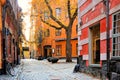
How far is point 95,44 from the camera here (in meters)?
15.6

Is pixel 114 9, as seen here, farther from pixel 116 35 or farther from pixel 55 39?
pixel 55 39

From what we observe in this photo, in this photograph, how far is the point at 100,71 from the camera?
13.7 m

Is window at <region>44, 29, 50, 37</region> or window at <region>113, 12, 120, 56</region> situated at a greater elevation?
window at <region>44, 29, 50, 37</region>

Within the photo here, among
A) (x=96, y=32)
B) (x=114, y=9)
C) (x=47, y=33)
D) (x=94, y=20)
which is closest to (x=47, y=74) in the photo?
(x=96, y=32)

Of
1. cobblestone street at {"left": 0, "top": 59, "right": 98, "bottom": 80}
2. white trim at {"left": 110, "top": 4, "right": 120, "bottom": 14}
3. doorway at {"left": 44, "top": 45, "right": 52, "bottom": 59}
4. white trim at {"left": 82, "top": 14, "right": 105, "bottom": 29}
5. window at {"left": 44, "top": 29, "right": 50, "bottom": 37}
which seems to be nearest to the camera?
white trim at {"left": 110, "top": 4, "right": 120, "bottom": 14}

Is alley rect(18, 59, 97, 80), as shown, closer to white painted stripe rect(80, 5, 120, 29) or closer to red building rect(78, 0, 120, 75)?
red building rect(78, 0, 120, 75)

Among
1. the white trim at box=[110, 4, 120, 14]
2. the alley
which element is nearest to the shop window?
the white trim at box=[110, 4, 120, 14]

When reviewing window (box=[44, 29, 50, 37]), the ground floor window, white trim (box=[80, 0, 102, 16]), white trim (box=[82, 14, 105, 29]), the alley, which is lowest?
the alley

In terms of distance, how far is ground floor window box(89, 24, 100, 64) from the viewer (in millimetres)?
14953

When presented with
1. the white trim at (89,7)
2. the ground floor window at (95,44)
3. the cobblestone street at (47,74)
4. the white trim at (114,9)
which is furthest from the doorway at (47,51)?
→ the white trim at (114,9)

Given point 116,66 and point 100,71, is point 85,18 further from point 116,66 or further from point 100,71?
point 116,66

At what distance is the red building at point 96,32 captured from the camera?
463 inches

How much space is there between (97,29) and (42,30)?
44.8 metres

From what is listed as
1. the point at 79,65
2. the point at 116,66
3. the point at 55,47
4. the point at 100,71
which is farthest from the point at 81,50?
the point at 55,47
